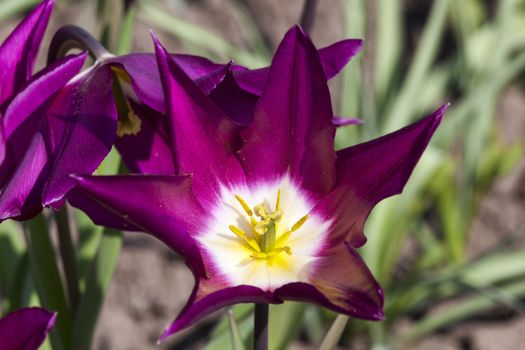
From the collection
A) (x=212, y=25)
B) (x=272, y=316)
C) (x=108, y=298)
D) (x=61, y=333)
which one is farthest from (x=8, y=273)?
(x=212, y=25)

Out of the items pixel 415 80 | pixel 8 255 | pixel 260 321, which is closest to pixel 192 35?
pixel 415 80

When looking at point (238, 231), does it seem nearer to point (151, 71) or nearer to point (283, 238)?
point (283, 238)

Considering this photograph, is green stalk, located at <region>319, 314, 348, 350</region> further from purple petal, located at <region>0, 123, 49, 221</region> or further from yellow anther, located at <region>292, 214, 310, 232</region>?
purple petal, located at <region>0, 123, 49, 221</region>

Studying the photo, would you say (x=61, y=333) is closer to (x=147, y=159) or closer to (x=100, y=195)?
(x=147, y=159)

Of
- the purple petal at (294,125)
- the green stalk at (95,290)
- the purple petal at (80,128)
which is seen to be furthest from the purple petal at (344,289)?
the green stalk at (95,290)

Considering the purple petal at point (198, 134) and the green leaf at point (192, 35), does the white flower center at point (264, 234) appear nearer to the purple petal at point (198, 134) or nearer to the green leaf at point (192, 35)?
the purple petal at point (198, 134)
